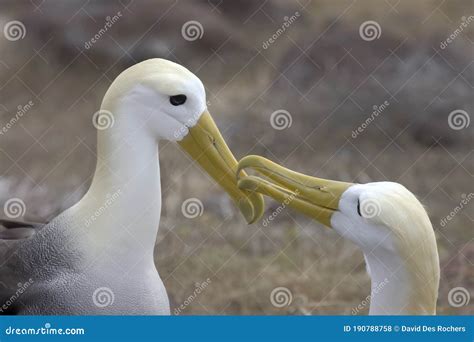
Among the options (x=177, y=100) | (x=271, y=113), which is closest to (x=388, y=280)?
(x=177, y=100)

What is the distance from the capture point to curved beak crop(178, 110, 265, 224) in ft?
19.5

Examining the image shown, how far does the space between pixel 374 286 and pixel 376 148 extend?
5.79 feet

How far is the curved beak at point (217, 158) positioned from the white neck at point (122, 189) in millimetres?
211

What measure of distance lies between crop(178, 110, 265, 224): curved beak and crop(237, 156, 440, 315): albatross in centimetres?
22

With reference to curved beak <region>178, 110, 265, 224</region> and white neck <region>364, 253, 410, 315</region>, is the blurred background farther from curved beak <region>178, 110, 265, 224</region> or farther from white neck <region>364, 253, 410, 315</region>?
white neck <region>364, 253, 410, 315</region>

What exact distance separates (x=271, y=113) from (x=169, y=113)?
1.56 meters

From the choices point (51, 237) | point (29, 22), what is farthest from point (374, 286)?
point (29, 22)

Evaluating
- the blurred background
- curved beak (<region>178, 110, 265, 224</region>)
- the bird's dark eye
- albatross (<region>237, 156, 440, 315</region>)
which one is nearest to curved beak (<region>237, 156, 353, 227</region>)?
albatross (<region>237, 156, 440, 315</region>)

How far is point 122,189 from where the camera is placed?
5.83 m

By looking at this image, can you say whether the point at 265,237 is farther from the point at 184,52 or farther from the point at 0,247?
the point at 0,247

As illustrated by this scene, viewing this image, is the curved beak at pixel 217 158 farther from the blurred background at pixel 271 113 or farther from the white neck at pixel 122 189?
the blurred background at pixel 271 113

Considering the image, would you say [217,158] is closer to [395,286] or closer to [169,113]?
[169,113]

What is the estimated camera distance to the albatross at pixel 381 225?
536 cm

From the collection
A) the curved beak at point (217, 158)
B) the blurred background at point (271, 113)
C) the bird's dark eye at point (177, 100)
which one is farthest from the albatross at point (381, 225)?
the blurred background at point (271, 113)
